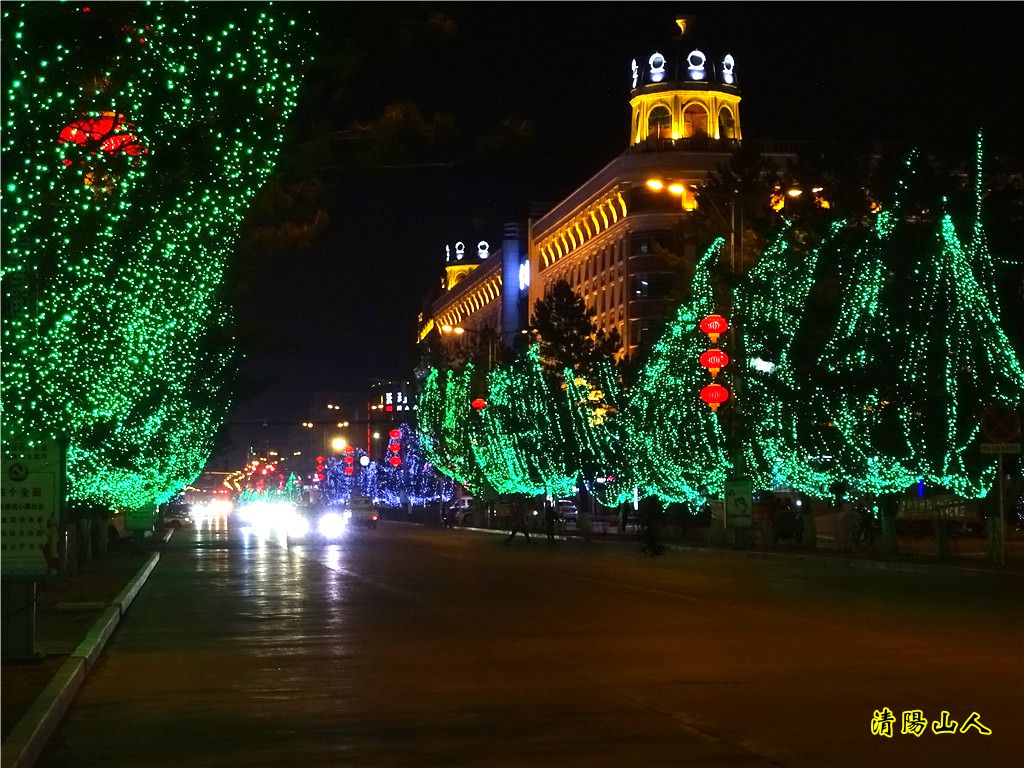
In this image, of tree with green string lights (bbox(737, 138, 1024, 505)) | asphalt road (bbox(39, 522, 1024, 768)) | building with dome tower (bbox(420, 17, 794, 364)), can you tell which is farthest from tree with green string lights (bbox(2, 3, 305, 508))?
building with dome tower (bbox(420, 17, 794, 364))

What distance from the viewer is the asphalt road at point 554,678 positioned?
452 inches

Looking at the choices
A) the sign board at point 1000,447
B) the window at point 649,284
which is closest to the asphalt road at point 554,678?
the sign board at point 1000,447

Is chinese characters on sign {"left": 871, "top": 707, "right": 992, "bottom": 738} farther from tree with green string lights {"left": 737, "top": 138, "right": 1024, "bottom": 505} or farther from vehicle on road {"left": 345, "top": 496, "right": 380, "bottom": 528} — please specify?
vehicle on road {"left": 345, "top": 496, "right": 380, "bottom": 528}

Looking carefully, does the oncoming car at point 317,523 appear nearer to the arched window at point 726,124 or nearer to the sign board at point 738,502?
the sign board at point 738,502

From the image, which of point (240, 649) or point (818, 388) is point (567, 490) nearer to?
point (818, 388)

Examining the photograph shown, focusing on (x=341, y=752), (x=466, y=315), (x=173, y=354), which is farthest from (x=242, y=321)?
(x=466, y=315)

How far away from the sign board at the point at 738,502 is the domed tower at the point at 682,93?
64393mm

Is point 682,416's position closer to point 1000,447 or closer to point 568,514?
point 1000,447

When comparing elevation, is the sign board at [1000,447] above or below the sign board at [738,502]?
above

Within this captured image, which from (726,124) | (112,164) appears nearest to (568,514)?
(726,124)

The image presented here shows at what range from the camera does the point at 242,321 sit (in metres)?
52.0

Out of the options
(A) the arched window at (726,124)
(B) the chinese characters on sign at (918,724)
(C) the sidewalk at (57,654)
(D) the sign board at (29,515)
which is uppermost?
(A) the arched window at (726,124)

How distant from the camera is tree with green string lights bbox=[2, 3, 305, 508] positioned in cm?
1344

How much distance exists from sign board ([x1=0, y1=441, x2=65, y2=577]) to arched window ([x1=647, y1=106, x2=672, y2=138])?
3996 inches
